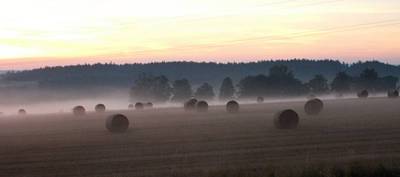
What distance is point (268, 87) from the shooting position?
428 feet

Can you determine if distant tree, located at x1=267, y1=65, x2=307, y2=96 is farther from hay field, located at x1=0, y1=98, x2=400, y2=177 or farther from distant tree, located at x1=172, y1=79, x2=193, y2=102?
hay field, located at x1=0, y1=98, x2=400, y2=177

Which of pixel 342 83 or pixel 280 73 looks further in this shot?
pixel 280 73

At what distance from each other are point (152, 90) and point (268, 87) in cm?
2647

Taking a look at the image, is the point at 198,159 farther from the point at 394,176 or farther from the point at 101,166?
the point at 394,176

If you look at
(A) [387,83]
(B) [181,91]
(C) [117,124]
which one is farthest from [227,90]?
(C) [117,124]

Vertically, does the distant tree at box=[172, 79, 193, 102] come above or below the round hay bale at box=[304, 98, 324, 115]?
above

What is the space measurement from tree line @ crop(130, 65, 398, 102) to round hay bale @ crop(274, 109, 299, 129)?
315 feet

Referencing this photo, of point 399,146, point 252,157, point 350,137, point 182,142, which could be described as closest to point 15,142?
point 182,142

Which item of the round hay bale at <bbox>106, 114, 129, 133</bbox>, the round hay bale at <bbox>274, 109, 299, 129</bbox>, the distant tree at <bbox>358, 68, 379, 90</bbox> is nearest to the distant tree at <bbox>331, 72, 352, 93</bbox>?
the distant tree at <bbox>358, 68, 379, 90</bbox>

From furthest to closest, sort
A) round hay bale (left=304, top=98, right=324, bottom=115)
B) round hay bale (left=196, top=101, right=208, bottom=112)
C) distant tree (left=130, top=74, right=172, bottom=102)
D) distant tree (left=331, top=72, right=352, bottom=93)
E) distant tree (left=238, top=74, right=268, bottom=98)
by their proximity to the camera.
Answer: distant tree (left=130, top=74, right=172, bottom=102) < distant tree (left=331, top=72, right=352, bottom=93) < distant tree (left=238, top=74, right=268, bottom=98) < round hay bale (left=196, top=101, right=208, bottom=112) < round hay bale (left=304, top=98, right=324, bottom=115)

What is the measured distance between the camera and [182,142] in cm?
2661

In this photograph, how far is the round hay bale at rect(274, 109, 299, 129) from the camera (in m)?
33.0

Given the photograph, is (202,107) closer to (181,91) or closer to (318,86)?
(181,91)

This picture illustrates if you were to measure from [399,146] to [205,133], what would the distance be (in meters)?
10.4
